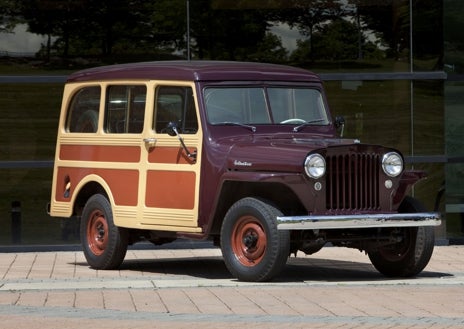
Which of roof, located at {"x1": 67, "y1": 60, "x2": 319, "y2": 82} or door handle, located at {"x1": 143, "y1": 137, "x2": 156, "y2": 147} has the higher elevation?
roof, located at {"x1": 67, "y1": 60, "x2": 319, "y2": 82}

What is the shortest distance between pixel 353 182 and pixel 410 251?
100cm

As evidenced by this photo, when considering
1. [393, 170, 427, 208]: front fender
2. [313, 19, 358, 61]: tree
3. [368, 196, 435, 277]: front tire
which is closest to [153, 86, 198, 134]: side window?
[393, 170, 427, 208]: front fender

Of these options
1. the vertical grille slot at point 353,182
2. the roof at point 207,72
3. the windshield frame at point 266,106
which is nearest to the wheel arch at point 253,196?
the vertical grille slot at point 353,182

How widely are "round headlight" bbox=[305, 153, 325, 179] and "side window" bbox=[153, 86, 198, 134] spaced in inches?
62.7

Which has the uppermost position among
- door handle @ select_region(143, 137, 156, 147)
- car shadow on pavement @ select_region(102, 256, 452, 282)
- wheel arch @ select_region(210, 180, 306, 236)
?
door handle @ select_region(143, 137, 156, 147)

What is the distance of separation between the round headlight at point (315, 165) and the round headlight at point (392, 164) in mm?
807

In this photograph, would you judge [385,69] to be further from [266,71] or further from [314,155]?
[314,155]

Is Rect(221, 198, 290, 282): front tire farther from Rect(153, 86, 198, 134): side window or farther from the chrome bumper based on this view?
Rect(153, 86, 198, 134): side window

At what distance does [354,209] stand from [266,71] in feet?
6.79

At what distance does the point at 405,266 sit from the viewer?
13.6 metres

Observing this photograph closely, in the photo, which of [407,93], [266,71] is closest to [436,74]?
[407,93]

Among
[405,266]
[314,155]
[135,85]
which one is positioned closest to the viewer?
[314,155]

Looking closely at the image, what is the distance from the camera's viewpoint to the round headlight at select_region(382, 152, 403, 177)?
43.5 feet

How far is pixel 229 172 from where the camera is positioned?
43.3ft
